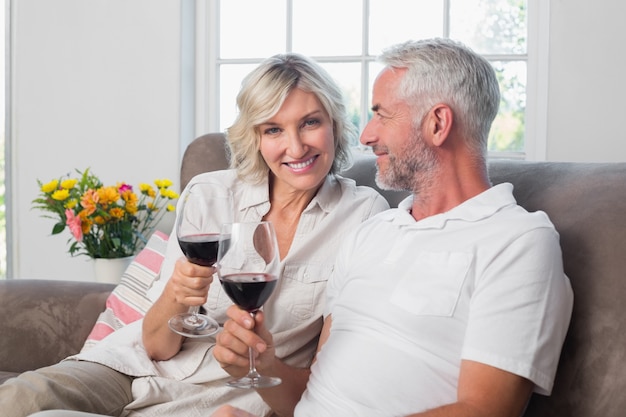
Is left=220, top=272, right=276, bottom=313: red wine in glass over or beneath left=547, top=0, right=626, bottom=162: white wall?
beneath

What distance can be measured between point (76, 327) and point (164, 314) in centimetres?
81

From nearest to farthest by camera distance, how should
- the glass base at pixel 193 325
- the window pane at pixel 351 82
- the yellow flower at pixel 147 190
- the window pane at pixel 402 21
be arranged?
the glass base at pixel 193 325 < the yellow flower at pixel 147 190 < the window pane at pixel 402 21 < the window pane at pixel 351 82

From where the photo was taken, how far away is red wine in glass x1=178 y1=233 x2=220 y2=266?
1438 mm

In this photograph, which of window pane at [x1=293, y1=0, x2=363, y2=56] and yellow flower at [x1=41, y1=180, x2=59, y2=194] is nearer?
yellow flower at [x1=41, y1=180, x2=59, y2=194]

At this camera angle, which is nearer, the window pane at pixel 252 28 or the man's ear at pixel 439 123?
the man's ear at pixel 439 123

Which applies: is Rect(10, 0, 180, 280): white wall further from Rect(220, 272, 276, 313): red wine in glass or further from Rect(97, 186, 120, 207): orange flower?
Rect(220, 272, 276, 313): red wine in glass

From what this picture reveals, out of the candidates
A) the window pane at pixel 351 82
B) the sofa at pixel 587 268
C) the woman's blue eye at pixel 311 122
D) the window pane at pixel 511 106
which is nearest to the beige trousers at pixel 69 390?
the woman's blue eye at pixel 311 122

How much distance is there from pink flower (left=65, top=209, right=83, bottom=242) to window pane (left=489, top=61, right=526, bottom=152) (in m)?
1.74

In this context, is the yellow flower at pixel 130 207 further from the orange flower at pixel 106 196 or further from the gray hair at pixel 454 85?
the gray hair at pixel 454 85

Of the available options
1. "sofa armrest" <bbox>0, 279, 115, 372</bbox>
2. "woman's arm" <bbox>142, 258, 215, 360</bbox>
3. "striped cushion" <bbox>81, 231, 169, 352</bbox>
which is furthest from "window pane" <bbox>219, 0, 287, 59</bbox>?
"woman's arm" <bbox>142, 258, 215, 360</bbox>

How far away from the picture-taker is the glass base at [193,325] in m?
1.61

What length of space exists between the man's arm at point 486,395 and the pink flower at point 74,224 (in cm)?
203

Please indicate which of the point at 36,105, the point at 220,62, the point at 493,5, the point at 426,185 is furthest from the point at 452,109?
the point at 36,105

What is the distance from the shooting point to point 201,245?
1.44m
